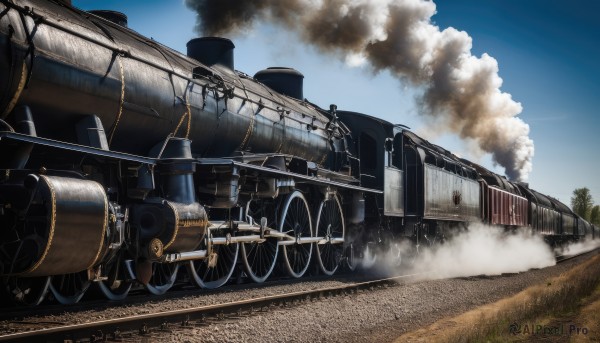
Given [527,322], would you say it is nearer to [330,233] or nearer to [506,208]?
[330,233]

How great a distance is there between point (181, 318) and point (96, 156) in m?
1.84

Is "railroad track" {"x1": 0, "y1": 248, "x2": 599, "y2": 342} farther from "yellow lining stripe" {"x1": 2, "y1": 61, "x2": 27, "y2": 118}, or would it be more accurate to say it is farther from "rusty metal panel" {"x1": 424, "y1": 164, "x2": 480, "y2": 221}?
"rusty metal panel" {"x1": 424, "y1": 164, "x2": 480, "y2": 221}

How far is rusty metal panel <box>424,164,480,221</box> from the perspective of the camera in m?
14.4

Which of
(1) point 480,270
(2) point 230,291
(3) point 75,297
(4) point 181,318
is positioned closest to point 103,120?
(3) point 75,297

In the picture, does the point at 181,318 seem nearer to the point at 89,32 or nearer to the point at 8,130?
the point at 8,130

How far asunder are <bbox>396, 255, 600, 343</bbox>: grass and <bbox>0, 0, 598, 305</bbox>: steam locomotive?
300 cm

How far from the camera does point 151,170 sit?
6.77 m

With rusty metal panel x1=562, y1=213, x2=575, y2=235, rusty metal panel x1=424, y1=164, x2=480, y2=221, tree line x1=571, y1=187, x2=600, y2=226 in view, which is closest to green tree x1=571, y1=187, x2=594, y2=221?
tree line x1=571, y1=187, x2=600, y2=226

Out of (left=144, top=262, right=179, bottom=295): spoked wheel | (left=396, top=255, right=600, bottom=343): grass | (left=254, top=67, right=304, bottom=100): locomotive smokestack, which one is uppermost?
(left=254, top=67, right=304, bottom=100): locomotive smokestack

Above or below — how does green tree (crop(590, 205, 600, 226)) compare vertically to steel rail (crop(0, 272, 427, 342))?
above

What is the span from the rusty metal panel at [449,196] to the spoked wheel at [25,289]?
9715 millimetres

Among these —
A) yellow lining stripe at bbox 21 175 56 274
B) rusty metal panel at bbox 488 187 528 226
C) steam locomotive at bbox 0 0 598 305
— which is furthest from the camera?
rusty metal panel at bbox 488 187 528 226

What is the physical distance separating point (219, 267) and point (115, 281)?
2730 millimetres

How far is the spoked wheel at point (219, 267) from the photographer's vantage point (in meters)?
8.56
